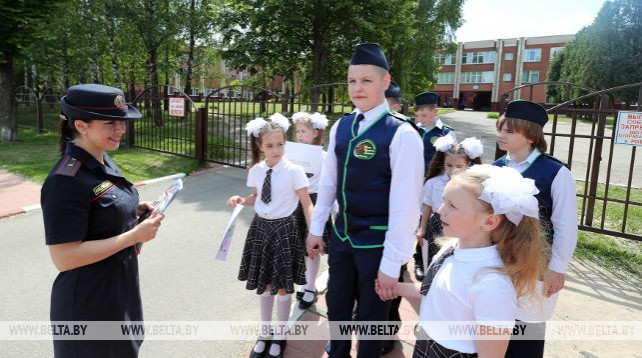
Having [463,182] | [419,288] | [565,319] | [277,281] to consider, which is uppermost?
[463,182]

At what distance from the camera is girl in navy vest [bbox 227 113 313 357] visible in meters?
3.01

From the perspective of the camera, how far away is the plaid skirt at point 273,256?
9.85 ft

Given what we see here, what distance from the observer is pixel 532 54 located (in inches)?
2147

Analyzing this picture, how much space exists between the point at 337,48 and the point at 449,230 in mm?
15035

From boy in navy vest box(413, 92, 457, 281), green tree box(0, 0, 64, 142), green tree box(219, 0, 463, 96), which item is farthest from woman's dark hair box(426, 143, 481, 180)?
green tree box(0, 0, 64, 142)

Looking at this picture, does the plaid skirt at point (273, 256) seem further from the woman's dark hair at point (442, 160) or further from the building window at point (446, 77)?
the building window at point (446, 77)

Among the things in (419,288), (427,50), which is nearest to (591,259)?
(419,288)

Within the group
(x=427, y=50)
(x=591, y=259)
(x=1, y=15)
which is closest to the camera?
→ (x=591, y=259)

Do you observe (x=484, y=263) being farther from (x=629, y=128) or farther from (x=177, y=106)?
(x=177, y=106)

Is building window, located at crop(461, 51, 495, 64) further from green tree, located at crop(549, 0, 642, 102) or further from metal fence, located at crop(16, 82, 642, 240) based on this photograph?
metal fence, located at crop(16, 82, 642, 240)

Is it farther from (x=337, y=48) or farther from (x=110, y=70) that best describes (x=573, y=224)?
(x=110, y=70)

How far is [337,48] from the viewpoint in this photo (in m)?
15.7

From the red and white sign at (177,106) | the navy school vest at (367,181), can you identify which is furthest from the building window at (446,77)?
the navy school vest at (367,181)

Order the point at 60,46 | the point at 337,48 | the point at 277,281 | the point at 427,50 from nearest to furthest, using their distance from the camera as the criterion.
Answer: the point at 277,281 < the point at 337,48 < the point at 60,46 < the point at 427,50
